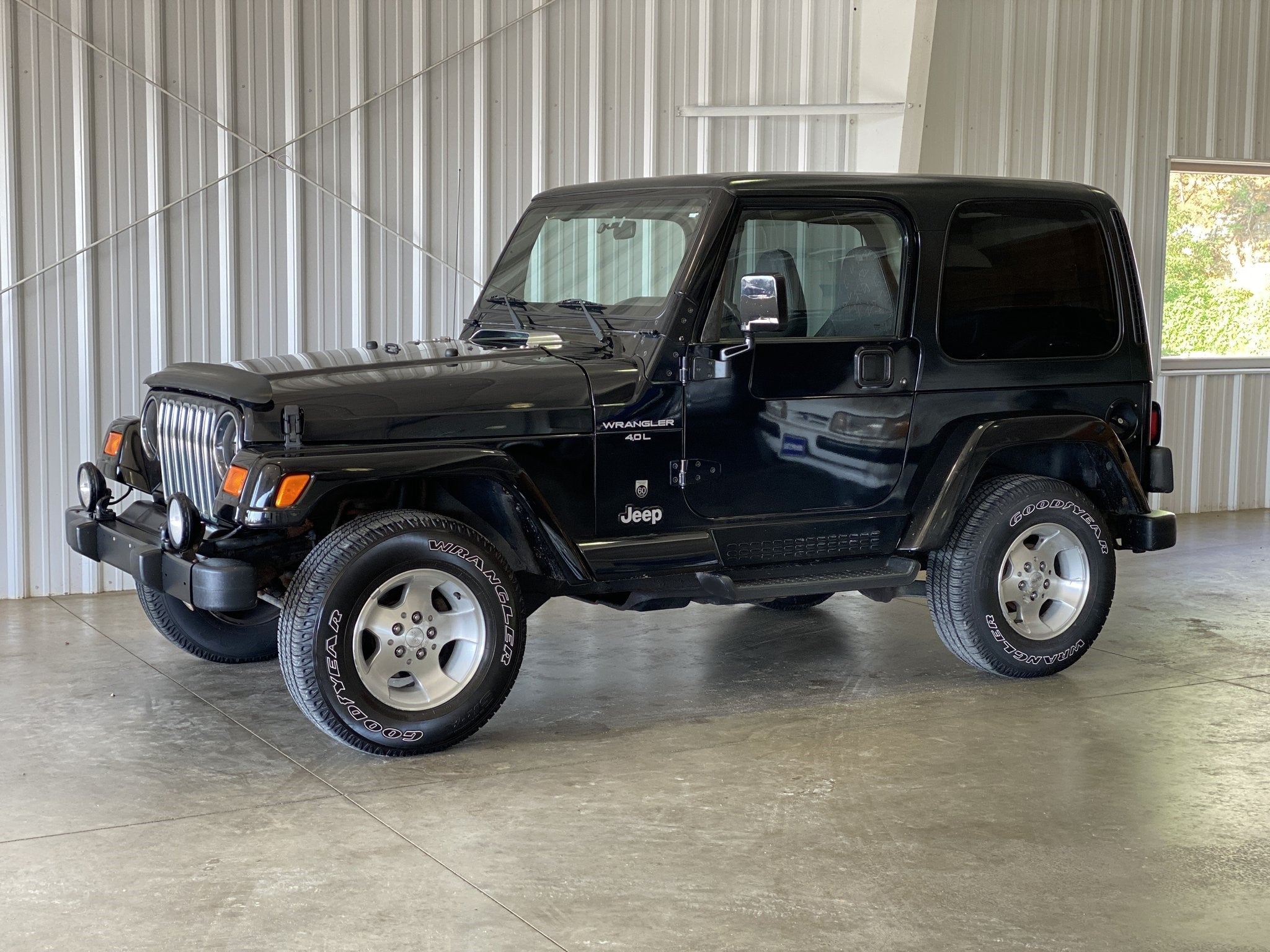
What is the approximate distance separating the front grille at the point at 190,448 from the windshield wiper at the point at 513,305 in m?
1.29

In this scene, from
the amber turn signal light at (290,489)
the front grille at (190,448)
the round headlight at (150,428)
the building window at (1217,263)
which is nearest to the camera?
the amber turn signal light at (290,489)

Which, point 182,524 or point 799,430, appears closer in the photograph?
point 182,524

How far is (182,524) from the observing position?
457 centimetres

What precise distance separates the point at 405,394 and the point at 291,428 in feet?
1.27

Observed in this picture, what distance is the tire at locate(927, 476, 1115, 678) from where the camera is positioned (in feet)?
18.2

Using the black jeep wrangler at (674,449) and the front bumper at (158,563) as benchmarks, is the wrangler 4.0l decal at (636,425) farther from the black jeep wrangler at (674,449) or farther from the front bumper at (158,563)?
the front bumper at (158,563)

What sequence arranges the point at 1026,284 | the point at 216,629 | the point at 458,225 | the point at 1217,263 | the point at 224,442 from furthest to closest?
the point at 1217,263 → the point at 458,225 → the point at 216,629 → the point at 1026,284 → the point at 224,442

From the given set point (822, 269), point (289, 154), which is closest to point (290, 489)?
point (822, 269)

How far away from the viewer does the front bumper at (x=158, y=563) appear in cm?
444

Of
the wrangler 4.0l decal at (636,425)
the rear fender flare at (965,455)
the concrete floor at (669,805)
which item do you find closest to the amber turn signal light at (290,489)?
the concrete floor at (669,805)

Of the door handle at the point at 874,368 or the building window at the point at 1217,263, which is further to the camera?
the building window at the point at 1217,263

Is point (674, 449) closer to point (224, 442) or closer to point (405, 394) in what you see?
point (405, 394)

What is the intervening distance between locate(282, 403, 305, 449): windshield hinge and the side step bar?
1.50 m

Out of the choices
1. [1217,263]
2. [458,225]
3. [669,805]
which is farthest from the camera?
[1217,263]
